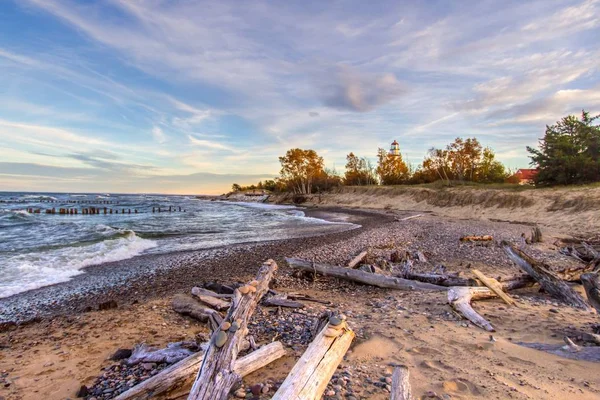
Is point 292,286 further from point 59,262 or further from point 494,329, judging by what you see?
point 59,262

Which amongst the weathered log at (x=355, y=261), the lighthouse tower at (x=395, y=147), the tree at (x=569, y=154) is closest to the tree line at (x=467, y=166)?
the tree at (x=569, y=154)

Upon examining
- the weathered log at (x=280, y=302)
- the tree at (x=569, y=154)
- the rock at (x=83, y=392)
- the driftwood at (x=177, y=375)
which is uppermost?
the tree at (x=569, y=154)

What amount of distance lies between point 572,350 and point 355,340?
9.75 ft

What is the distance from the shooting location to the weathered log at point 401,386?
3.05 metres

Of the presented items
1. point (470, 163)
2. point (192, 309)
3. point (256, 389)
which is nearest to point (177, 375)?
point (256, 389)

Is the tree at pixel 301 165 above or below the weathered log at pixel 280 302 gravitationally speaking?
above

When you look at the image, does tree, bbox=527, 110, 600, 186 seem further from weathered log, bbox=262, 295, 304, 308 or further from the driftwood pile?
weathered log, bbox=262, 295, 304, 308

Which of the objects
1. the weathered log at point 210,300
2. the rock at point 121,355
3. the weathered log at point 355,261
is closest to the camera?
the rock at point 121,355

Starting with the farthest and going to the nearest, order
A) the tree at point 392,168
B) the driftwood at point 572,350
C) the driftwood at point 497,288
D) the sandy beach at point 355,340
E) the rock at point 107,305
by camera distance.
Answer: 1. the tree at point 392,168
2. the rock at point 107,305
3. the driftwood at point 497,288
4. the driftwood at point 572,350
5. the sandy beach at point 355,340

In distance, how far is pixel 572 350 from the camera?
423 cm

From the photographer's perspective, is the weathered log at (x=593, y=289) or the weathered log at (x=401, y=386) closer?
the weathered log at (x=401, y=386)

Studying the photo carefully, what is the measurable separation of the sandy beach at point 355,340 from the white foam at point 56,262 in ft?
3.58

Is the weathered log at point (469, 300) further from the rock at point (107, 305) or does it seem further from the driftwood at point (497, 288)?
the rock at point (107, 305)

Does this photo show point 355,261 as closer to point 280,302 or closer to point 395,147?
point 280,302
